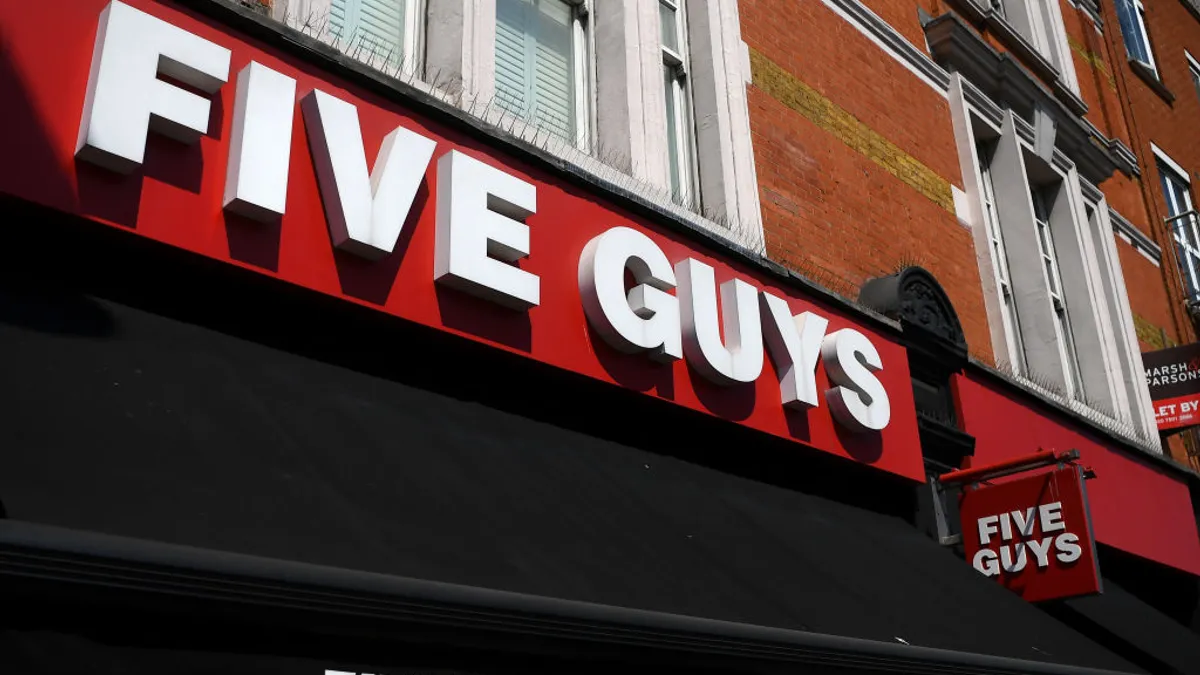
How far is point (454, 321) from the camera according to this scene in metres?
4.58

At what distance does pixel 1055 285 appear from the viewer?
11.1 meters

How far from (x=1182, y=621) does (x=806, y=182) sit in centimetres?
560

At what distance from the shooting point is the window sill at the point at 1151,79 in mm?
15440

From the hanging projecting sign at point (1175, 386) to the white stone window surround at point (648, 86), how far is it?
665 cm

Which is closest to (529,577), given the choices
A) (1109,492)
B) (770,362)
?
(770,362)

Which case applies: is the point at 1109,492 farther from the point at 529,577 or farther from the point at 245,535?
the point at 245,535

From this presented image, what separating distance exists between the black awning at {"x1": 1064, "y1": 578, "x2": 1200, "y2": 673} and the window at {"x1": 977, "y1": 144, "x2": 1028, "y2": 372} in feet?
7.20

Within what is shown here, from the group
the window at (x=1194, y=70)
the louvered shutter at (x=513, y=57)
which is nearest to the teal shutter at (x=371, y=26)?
the louvered shutter at (x=513, y=57)

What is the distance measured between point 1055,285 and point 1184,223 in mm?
5549

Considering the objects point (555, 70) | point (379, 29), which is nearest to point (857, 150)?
point (555, 70)

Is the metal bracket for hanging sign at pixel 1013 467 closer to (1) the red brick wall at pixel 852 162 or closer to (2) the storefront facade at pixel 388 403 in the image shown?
(2) the storefront facade at pixel 388 403

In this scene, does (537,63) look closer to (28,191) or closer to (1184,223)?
(28,191)

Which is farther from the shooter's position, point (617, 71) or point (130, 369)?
point (617, 71)

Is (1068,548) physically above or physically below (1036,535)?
below
